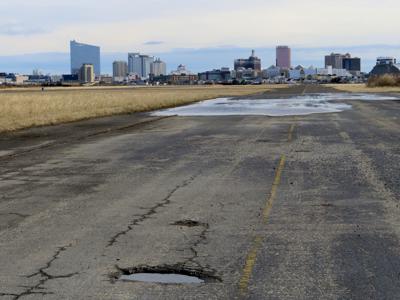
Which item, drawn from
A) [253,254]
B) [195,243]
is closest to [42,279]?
[195,243]

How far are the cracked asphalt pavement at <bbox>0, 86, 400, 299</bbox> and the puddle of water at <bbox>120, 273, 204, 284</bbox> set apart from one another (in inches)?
4.3

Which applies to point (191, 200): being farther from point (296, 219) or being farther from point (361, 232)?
point (361, 232)

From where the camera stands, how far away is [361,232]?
23.2 feet

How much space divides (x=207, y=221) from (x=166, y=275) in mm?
2188

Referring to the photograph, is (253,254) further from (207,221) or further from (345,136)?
(345,136)

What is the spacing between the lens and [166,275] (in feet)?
18.3

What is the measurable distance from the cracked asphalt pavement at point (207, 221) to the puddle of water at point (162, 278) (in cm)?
11

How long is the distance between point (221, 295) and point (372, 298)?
3.96ft

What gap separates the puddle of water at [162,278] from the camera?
5402 mm

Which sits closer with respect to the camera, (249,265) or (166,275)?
(166,275)

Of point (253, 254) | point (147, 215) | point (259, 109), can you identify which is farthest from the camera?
point (259, 109)

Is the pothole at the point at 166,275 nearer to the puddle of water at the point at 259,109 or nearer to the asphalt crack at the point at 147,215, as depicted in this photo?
the asphalt crack at the point at 147,215

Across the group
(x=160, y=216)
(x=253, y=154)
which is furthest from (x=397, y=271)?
(x=253, y=154)

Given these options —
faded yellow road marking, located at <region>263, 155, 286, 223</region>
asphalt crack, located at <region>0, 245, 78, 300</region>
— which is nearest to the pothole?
asphalt crack, located at <region>0, 245, 78, 300</region>
